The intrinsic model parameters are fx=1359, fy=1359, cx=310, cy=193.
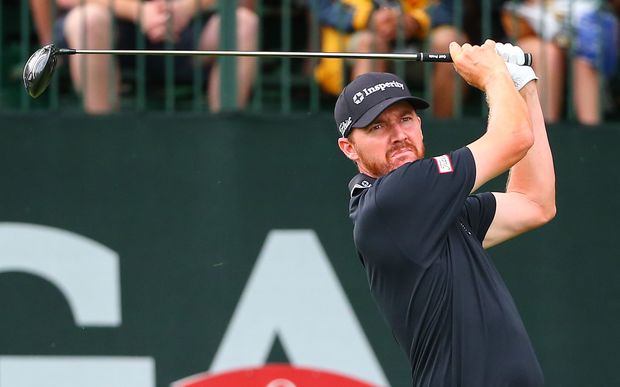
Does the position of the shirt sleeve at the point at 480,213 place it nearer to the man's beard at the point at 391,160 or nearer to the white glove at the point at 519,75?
the man's beard at the point at 391,160

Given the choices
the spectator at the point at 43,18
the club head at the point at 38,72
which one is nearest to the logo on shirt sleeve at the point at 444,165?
the club head at the point at 38,72

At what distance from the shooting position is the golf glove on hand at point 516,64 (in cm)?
390

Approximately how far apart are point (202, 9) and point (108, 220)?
95cm

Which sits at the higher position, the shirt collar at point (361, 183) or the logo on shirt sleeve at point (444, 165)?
the logo on shirt sleeve at point (444, 165)

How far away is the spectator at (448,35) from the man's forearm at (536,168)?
1.63 meters

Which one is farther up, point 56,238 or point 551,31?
point 551,31

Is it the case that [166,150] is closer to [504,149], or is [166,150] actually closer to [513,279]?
[513,279]

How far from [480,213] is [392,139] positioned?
37 cm

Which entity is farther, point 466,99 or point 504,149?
point 466,99

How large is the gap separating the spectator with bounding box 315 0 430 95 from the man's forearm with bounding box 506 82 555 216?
5.47ft

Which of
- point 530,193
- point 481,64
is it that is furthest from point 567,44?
point 481,64

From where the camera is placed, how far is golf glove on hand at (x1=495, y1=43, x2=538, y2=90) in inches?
154

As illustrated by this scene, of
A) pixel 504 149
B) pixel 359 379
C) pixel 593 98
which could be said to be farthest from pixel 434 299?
pixel 593 98

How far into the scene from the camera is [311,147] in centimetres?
557
